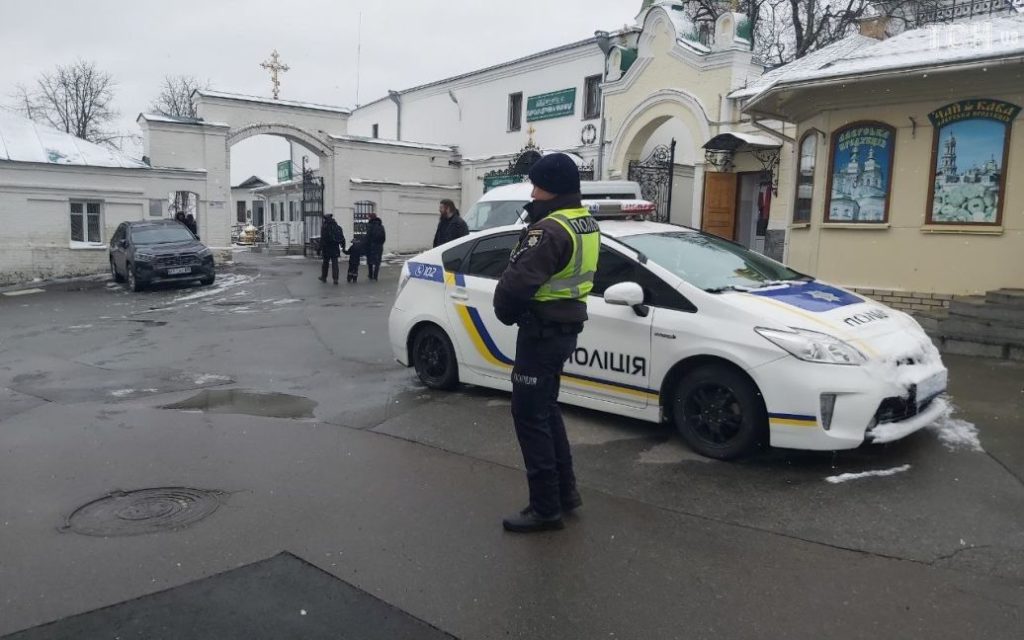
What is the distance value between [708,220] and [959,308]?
879 cm

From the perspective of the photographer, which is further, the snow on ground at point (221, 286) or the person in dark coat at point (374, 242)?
the person in dark coat at point (374, 242)

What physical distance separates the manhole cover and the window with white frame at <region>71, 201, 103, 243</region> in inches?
804

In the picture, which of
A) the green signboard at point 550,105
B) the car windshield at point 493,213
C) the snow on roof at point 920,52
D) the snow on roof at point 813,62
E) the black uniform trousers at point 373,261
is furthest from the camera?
the green signboard at point 550,105

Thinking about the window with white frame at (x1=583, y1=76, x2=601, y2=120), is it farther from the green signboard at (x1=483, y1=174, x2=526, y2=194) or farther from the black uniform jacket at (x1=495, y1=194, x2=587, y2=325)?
the black uniform jacket at (x1=495, y1=194, x2=587, y2=325)

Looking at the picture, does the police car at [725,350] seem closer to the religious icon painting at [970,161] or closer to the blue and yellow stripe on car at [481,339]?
the blue and yellow stripe on car at [481,339]

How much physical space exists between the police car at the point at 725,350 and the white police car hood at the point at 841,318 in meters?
0.01

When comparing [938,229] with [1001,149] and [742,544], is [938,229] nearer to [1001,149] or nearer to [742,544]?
[1001,149]

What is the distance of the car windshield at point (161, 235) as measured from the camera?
1866 centimetres

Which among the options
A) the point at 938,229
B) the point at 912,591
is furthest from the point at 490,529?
the point at 938,229

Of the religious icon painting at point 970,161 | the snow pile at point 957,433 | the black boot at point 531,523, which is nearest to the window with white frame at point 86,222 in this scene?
the religious icon painting at point 970,161

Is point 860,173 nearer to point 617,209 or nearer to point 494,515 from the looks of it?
point 617,209

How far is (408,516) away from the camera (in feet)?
14.4

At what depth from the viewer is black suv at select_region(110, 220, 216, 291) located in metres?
17.8

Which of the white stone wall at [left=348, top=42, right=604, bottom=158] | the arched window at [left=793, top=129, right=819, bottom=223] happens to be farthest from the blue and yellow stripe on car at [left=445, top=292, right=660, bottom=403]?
the white stone wall at [left=348, top=42, right=604, bottom=158]
